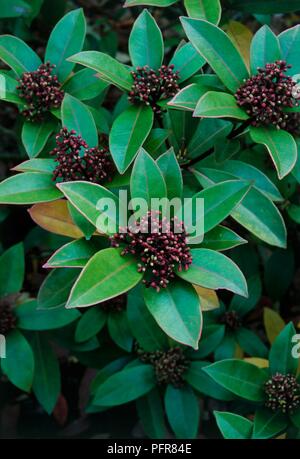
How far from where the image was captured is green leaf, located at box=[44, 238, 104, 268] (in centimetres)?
111

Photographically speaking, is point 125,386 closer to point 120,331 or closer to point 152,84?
point 120,331

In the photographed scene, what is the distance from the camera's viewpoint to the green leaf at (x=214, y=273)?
108cm

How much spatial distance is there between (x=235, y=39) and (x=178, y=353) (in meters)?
0.81

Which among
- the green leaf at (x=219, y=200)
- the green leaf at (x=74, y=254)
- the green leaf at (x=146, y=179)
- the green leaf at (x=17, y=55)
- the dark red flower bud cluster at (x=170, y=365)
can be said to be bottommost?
the dark red flower bud cluster at (x=170, y=365)

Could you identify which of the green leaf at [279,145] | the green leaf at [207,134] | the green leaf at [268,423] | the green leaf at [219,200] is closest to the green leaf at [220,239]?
the green leaf at [219,200]

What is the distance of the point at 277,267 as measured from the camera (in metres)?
1.87

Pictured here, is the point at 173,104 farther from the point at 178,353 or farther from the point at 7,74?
the point at 178,353

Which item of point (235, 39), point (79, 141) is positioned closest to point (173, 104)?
point (79, 141)

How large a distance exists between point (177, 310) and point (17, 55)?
0.72m

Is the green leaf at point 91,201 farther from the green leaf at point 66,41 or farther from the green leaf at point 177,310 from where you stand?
the green leaf at point 66,41

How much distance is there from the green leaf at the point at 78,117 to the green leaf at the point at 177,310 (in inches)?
14.9

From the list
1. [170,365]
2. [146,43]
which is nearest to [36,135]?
[146,43]

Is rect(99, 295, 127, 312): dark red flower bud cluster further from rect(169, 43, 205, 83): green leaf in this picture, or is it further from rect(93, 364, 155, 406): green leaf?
rect(169, 43, 205, 83): green leaf

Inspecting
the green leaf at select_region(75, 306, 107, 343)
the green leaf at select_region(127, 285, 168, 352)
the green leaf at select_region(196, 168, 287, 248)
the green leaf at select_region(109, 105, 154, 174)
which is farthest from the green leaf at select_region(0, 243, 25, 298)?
the green leaf at select_region(196, 168, 287, 248)
